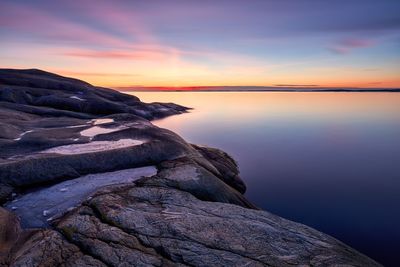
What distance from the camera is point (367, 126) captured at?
69.5m

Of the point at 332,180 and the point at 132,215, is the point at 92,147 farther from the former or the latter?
the point at 332,180

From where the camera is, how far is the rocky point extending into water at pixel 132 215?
9430mm

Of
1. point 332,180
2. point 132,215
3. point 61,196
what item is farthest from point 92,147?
point 332,180

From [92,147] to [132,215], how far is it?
10.2m

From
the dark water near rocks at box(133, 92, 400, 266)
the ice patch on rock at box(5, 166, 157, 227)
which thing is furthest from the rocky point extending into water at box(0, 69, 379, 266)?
the dark water near rocks at box(133, 92, 400, 266)

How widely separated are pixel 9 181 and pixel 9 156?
383cm

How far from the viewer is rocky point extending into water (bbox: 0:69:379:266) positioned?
9.43 metres

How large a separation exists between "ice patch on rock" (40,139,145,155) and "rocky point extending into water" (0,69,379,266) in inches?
2.6

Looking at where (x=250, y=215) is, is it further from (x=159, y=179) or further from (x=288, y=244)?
(x=159, y=179)

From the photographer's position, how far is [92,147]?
794 inches

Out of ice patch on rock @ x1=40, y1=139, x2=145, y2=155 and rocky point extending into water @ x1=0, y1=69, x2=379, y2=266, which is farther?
ice patch on rock @ x1=40, y1=139, x2=145, y2=155

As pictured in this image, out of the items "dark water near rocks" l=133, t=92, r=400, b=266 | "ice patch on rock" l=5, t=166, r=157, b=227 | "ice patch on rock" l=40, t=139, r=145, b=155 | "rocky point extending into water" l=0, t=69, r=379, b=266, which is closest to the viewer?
"rocky point extending into water" l=0, t=69, r=379, b=266

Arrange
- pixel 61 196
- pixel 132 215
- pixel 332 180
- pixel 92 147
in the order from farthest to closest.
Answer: pixel 332 180, pixel 92 147, pixel 61 196, pixel 132 215

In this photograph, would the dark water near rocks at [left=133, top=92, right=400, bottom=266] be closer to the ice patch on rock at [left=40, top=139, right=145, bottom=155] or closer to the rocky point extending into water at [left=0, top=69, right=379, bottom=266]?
the rocky point extending into water at [left=0, top=69, right=379, bottom=266]
